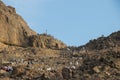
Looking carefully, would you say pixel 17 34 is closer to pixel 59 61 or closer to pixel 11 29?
pixel 11 29

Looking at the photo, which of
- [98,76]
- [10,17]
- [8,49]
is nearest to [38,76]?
[98,76]

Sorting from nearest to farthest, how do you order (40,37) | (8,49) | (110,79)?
(110,79), (8,49), (40,37)

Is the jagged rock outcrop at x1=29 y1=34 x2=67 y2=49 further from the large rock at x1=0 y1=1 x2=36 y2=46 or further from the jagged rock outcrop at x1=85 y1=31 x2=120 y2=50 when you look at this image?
the jagged rock outcrop at x1=85 y1=31 x2=120 y2=50

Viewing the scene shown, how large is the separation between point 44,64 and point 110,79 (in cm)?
579

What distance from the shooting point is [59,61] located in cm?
3541

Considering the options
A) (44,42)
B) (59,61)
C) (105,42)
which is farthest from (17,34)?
(59,61)

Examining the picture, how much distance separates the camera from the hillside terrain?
30.6m

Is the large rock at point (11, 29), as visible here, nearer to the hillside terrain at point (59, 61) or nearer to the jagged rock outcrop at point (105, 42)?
the hillside terrain at point (59, 61)

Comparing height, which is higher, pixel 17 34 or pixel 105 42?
pixel 17 34

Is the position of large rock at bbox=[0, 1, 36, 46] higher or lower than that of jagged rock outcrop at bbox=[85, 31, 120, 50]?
higher

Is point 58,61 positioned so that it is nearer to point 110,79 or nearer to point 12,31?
point 110,79

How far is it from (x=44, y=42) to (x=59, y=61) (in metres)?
13.7

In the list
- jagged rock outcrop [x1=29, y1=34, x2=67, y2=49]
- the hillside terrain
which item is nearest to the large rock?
the hillside terrain

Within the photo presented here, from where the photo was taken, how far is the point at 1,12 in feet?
168
